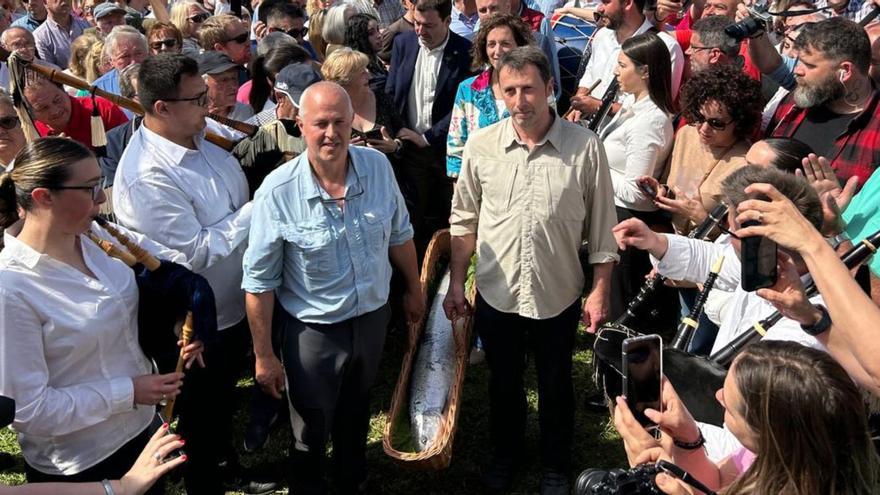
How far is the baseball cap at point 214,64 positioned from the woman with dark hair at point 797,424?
13.2 feet

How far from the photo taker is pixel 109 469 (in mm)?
3195

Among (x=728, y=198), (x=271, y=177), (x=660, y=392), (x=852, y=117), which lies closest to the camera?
(x=660, y=392)

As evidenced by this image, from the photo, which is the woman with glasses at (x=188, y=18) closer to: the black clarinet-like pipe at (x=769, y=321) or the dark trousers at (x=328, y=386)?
the dark trousers at (x=328, y=386)

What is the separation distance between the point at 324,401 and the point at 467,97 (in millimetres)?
2446

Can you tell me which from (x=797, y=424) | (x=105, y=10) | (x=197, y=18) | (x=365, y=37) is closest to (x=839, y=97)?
(x=797, y=424)

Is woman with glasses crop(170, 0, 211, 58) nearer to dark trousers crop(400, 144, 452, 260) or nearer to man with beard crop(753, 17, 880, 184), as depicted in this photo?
dark trousers crop(400, 144, 452, 260)

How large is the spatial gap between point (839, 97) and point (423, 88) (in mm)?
2777

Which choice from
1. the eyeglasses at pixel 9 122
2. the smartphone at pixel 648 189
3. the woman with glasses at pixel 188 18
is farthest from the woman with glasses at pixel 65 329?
the woman with glasses at pixel 188 18

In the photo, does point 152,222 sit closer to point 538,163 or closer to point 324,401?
point 324,401

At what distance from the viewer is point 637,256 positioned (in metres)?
5.54

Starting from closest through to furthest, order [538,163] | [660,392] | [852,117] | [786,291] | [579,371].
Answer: [660,392] → [786,291] → [538,163] → [852,117] → [579,371]

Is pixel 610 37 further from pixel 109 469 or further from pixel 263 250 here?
pixel 109 469

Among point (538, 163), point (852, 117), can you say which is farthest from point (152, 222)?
point (852, 117)

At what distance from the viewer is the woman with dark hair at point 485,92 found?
213 inches
